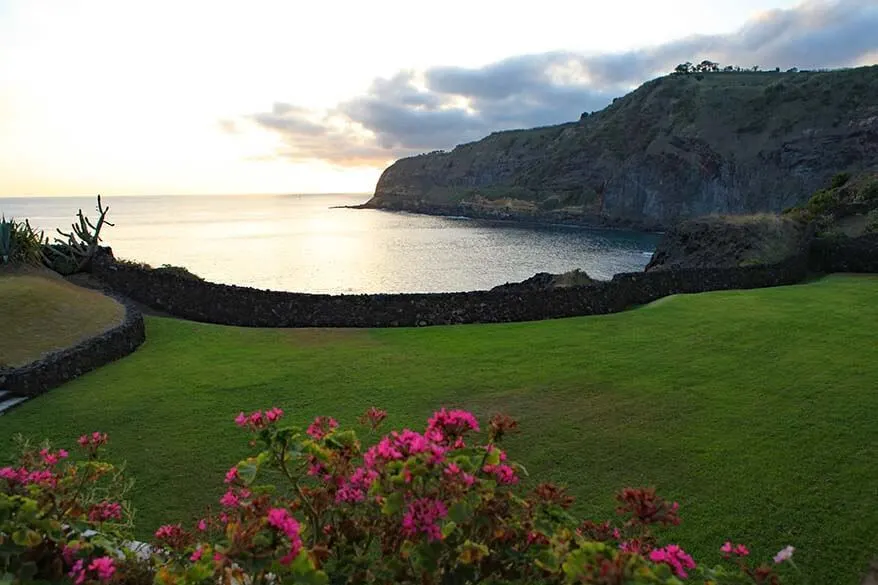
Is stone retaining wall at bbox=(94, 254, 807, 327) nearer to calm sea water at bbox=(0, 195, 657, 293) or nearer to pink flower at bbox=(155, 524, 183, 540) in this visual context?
pink flower at bbox=(155, 524, 183, 540)

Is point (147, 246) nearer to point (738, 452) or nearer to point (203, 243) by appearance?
point (203, 243)

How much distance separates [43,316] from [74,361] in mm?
3197

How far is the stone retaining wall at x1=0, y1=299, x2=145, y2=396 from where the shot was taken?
9.90 metres

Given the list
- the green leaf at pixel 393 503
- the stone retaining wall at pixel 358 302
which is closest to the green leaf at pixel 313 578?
the green leaf at pixel 393 503

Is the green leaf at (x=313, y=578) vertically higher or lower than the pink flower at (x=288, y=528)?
lower

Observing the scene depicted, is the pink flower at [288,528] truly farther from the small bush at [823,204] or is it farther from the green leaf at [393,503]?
the small bush at [823,204]

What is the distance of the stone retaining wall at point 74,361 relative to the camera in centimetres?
990

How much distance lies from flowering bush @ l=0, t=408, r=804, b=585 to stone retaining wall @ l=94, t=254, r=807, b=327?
12423mm

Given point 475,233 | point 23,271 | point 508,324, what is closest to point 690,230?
point 508,324

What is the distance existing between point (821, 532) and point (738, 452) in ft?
5.15

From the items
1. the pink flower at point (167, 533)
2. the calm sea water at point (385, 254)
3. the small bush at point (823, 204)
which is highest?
the small bush at point (823, 204)

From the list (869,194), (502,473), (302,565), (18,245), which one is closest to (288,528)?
(302,565)

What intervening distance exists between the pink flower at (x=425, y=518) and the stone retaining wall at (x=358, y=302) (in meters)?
13.2

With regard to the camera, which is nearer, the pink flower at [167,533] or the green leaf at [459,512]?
the green leaf at [459,512]
